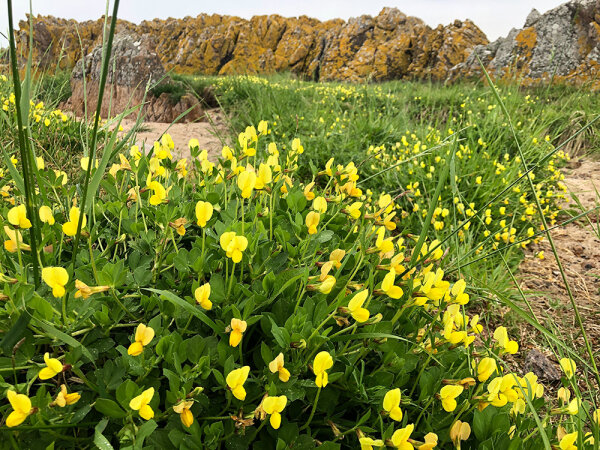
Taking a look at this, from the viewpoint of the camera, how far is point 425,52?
15.1 meters

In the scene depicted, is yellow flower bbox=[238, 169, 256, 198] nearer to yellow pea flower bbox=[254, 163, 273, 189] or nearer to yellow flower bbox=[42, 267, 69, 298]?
yellow pea flower bbox=[254, 163, 273, 189]

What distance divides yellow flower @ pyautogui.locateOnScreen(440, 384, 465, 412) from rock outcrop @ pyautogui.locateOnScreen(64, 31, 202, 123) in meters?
6.59

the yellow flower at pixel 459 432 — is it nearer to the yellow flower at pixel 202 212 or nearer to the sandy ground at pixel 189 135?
the yellow flower at pixel 202 212

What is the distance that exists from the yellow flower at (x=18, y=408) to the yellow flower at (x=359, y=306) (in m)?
0.62

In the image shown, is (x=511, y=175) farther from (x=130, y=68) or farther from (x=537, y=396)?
(x=130, y=68)

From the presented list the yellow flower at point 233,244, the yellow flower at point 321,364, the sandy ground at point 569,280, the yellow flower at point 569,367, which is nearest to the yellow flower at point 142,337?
the yellow flower at point 233,244

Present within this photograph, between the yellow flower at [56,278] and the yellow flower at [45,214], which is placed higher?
the yellow flower at [45,214]

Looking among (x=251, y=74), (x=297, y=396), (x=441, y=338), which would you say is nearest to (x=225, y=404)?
(x=297, y=396)

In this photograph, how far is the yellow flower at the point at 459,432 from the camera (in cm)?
95

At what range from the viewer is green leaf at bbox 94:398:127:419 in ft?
2.53

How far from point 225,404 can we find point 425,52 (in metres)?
16.2

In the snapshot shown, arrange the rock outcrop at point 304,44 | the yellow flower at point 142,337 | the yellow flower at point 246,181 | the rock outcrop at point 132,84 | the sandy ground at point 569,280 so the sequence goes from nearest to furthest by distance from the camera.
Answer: the yellow flower at point 142,337 → the yellow flower at point 246,181 → the sandy ground at point 569,280 → the rock outcrop at point 132,84 → the rock outcrop at point 304,44

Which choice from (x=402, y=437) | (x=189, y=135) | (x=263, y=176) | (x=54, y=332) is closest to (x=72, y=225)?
(x=54, y=332)

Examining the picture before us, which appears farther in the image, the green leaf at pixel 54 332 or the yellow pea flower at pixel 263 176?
the yellow pea flower at pixel 263 176
